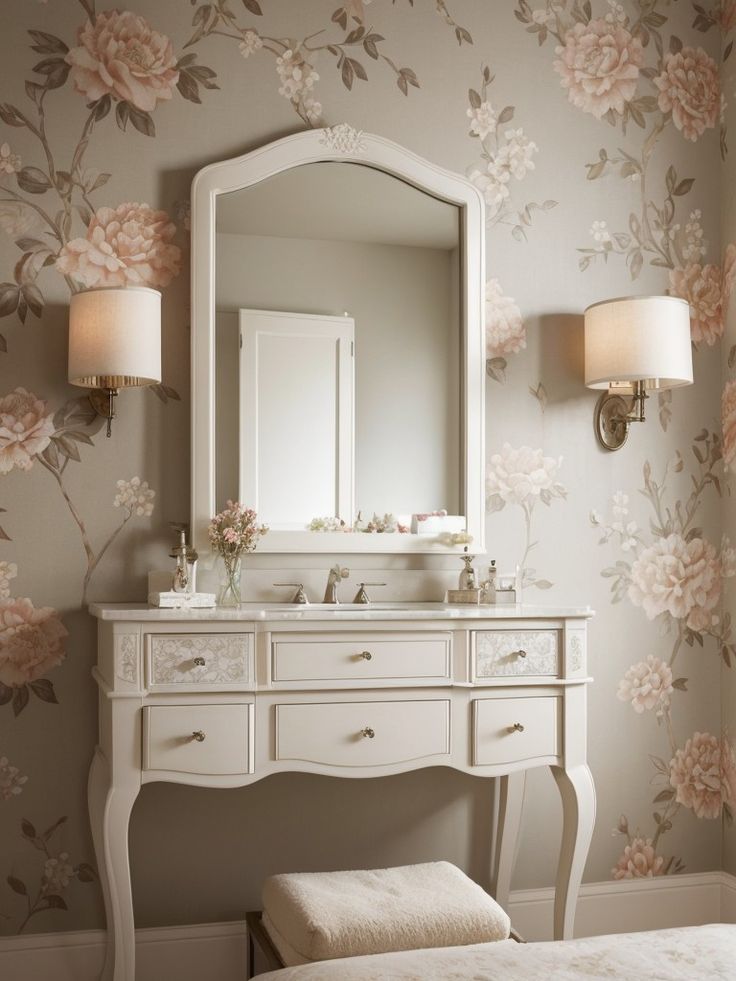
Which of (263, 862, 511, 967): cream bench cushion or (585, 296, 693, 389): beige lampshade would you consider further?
(585, 296, 693, 389): beige lampshade

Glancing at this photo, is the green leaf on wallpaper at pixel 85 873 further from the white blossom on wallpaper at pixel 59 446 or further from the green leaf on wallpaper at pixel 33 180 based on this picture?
the green leaf on wallpaper at pixel 33 180

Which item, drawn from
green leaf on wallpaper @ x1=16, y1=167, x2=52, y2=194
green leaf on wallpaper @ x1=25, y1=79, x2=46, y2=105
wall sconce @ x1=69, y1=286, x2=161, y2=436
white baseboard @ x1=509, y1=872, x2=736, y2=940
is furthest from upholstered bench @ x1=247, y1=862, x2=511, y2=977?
green leaf on wallpaper @ x1=25, y1=79, x2=46, y2=105

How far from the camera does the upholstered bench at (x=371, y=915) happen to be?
73.3 inches

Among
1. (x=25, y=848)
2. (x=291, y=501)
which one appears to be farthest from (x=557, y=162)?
(x=25, y=848)

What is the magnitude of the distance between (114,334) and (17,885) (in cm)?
137

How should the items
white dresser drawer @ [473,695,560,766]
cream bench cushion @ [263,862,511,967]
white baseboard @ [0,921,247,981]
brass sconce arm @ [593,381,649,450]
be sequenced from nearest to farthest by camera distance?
cream bench cushion @ [263,862,511,967] < white dresser drawer @ [473,695,560,766] < white baseboard @ [0,921,247,981] < brass sconce arm @ [593,381,649,450]

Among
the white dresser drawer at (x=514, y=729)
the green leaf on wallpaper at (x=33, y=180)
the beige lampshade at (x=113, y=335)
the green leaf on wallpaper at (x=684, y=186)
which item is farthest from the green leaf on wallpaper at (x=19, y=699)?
the green leaf on wallpaper at (x=684, y=186)

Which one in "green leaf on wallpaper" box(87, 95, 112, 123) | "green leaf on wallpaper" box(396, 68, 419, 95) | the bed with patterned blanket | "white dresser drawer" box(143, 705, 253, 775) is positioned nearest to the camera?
the bed with patterned blanket

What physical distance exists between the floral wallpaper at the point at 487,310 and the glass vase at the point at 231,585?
205 millimetres

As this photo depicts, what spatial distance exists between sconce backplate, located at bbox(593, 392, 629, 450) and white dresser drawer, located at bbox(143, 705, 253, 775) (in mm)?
1358

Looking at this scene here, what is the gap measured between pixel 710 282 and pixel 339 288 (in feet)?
3.89

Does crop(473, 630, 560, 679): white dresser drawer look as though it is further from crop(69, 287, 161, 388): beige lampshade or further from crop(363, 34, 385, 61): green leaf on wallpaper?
crop(363, 34, 385, 61): green leaf on wallpaper

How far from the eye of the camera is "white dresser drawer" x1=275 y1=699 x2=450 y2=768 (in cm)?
228

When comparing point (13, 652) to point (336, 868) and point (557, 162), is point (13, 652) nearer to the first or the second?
point (336, 868)
